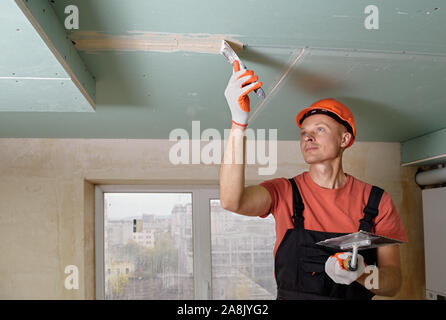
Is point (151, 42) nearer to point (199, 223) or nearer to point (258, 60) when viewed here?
point (258, 60)

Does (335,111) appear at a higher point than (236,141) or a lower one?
higher

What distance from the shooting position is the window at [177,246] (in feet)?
11.2

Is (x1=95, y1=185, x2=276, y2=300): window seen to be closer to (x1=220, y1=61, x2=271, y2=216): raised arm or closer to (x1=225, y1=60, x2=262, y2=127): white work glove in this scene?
(x1=220, y1=61, x2=271, y2=216): raised arm

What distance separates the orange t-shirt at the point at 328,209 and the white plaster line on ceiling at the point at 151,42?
68cm

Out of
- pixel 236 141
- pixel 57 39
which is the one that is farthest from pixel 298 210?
pixel 57 39

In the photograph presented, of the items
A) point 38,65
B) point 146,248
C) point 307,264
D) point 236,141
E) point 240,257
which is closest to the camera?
point 38,65

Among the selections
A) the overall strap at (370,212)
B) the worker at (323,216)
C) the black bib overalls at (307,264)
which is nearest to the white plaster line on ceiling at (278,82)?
the worker at (323,216)

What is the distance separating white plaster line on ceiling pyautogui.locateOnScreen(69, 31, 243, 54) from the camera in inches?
56.7

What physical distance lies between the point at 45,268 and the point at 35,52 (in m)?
1.96

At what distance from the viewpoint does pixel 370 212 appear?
1941 mm

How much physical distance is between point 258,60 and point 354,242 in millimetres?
761

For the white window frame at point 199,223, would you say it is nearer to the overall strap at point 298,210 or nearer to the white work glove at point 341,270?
the overall strap at point 298,210

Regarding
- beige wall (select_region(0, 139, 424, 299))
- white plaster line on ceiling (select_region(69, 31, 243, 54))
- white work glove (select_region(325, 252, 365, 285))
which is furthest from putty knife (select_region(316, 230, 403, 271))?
beige wall (select_region(0, 139, 424, 299))
